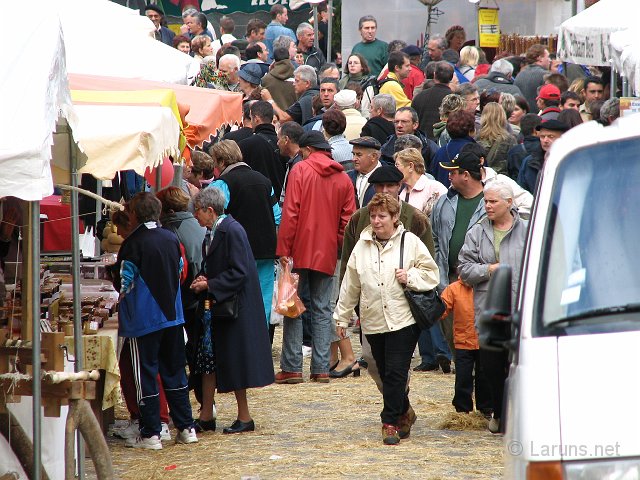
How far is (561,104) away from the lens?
611 inches

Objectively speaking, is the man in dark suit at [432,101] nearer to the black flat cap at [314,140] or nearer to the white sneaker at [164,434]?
the black flat cap at [314,140]

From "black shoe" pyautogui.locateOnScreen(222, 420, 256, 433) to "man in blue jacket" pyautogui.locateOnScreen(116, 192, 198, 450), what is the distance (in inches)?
28.7

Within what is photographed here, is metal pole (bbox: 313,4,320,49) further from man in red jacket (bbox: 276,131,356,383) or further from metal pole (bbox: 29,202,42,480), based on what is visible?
metal pole (bbox: 29,202,42,480)

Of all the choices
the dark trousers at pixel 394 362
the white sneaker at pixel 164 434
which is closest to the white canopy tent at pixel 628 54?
the dark trousers at pixel 394 362

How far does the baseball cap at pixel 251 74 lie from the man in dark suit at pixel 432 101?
2.52m

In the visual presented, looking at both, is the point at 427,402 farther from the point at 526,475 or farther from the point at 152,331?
the point at 526,475

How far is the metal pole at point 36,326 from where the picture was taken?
5980 millimetres

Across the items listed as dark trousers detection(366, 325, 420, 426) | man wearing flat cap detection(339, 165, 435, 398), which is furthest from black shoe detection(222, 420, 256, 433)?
man wearing flat cap detection(339, 165, 435, 398)

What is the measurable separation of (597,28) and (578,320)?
878cm

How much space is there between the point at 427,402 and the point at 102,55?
13.8 ft

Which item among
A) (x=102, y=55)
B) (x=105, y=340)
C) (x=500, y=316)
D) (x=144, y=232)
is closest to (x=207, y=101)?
(x=102, y=55)

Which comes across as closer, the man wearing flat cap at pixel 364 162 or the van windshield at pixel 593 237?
the van windshield at pixel 593 237

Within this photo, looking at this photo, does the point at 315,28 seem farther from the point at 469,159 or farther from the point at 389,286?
the point at 389,286

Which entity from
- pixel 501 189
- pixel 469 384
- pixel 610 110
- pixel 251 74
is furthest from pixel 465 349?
pixel 251 74
